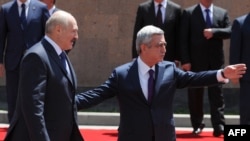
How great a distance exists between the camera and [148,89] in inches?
264

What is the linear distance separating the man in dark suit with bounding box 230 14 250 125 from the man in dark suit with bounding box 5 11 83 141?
3.32m

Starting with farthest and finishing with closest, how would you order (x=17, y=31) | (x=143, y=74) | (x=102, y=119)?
(x=102, y=119) → (x=17, y=31) → (x=143, y=74)

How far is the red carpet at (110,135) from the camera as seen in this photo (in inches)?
445

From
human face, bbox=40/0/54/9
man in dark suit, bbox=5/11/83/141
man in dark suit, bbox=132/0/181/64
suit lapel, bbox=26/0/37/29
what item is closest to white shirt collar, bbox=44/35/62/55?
man in dark suit, bbox=5/11/83/141

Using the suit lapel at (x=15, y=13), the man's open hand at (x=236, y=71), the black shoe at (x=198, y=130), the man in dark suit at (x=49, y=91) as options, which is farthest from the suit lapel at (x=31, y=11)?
the man's open hand at (x=236, y=71)

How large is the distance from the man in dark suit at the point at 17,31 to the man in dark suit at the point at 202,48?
7.37 ft

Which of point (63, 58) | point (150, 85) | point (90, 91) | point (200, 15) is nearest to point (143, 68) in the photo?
point (150, 85)

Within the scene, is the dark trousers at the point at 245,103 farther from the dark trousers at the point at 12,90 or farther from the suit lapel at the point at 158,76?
the suit lapel at the point at 158,76

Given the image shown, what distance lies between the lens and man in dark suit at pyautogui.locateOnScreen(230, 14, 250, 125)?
9.38 meters

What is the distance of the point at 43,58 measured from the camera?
6270 mm

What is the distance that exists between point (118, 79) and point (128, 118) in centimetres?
33

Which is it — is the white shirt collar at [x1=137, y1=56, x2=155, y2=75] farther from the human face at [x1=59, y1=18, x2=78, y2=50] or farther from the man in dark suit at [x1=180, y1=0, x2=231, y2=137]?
the man in dark suit at [x1=180, y1=0, x2=231, y2=137]

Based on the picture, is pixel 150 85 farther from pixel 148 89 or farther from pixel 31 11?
pixel 31 11

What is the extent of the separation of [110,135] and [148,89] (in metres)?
5.01
